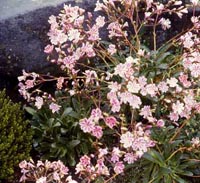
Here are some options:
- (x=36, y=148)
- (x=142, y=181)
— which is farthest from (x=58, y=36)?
(x=142, y=181)

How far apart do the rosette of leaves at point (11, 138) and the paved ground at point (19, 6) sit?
649 mm

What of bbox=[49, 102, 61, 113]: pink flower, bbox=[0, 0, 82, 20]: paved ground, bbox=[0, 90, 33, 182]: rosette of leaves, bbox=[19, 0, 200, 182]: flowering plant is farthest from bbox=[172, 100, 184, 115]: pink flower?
bbox=[0, 0, 82, 20]: paved ground

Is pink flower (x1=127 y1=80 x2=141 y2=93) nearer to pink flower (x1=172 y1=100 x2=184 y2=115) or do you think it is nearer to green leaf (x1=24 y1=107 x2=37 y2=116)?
pink flower (x1=172 y1=100 x2=184 y2=115)

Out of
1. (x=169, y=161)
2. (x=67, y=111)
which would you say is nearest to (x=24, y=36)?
(x=67, y=111)

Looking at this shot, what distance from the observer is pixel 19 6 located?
393cm

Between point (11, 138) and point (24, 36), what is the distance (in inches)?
33.5

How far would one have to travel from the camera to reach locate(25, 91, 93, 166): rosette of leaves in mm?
3568

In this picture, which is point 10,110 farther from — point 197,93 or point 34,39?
point 197,93

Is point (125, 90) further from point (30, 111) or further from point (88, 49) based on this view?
point (30, 111)

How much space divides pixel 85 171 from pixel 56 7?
160 cm

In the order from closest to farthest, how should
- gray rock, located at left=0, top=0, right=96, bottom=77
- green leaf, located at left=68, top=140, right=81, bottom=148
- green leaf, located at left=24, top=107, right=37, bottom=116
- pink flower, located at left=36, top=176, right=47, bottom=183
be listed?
pink flower, located at left=36, top=176, right=47, bottom=183
green leaf, located at left=68, top=140, right=81, bottom=148
green leaf, located at left=24, top=107, right=37, bottom=116
gray rock, located at left=0, top=0, right=96, bottom=77

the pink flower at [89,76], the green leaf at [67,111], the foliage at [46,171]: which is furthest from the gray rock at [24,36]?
the foliage at [46,171]

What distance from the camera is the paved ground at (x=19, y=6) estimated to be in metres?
3.84

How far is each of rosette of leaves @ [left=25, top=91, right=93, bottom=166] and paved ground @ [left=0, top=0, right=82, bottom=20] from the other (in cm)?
71
